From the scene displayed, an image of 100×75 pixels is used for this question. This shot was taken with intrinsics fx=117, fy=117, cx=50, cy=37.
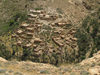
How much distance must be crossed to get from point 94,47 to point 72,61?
8.57 metres

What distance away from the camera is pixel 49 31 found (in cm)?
3712

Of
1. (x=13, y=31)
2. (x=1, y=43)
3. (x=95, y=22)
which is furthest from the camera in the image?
(x=95, y=22)

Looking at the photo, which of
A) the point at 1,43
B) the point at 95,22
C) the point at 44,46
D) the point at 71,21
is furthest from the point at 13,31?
the point at 95,22

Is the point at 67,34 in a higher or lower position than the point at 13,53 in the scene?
higher

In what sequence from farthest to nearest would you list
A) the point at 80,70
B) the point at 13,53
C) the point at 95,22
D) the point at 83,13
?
the point at 83,13
the point at 95,22
the point at 13,53
the point at 80,70

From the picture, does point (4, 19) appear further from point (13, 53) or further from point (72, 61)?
point (72, 61)

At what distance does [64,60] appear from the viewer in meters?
31.7

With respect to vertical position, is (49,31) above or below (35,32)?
above

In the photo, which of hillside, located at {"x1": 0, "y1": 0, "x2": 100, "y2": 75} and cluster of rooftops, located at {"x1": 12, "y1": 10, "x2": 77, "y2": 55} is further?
cluster of rooftops, located at {"x1": 12, "y1": 10, "x2": 77, "y2": 55}

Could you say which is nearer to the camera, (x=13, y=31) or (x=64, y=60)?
(x=64, y=60)

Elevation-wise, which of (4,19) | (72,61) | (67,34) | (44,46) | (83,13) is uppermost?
(83,13)

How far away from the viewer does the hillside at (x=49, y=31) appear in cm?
3167

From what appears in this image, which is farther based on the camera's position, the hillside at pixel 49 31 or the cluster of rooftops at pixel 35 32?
the cluster of rooftops at pixel 35 32

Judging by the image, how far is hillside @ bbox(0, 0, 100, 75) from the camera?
31.7 meters
